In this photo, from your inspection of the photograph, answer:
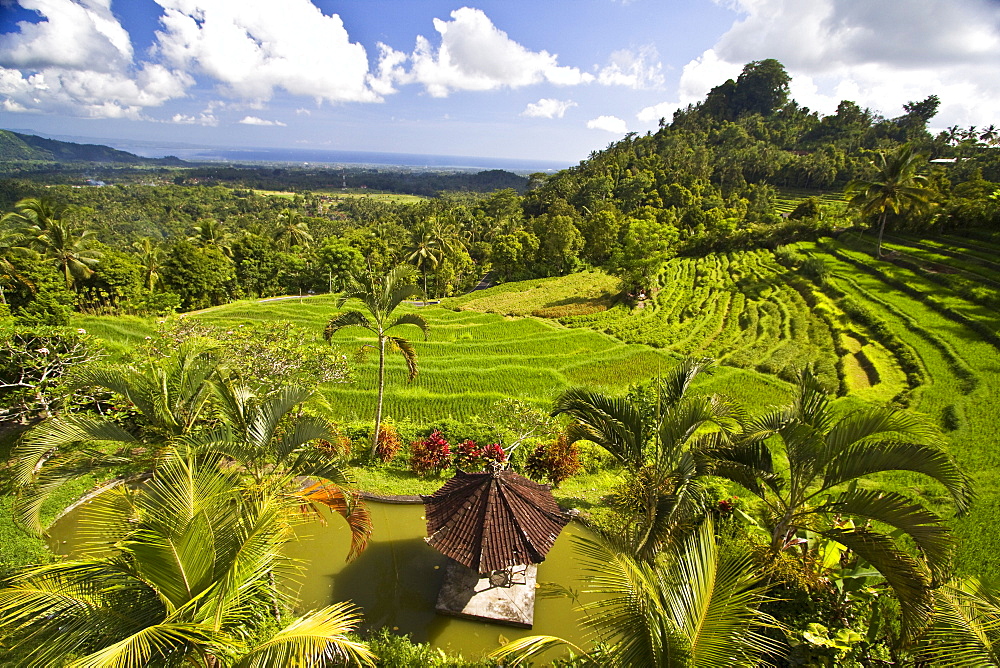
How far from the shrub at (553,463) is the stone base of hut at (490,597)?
303 centimetres

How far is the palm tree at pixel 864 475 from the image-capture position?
452 cm

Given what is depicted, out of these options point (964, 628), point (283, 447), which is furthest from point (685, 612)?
point (283, 447)

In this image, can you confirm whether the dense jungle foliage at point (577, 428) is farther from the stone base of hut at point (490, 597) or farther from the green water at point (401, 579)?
the stone base of hut at point (490, 597)

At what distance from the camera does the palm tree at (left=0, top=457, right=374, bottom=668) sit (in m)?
3.28

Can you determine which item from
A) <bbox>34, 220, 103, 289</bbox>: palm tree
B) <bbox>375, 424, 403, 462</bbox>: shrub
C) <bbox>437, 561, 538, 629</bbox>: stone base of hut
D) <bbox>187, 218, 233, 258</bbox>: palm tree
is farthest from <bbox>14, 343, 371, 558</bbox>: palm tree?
<bbox>187, 218, 233, 258</bbox>: palm tree

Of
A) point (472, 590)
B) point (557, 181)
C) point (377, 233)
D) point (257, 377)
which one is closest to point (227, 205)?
point (377, 233)

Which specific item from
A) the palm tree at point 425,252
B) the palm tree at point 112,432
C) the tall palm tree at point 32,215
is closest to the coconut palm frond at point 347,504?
the palm tree at point 112,432

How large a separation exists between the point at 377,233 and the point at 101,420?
5258 cm

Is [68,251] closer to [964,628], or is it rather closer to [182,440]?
[182,440]

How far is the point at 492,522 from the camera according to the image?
6.75 m

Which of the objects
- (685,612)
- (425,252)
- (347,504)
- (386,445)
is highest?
(685,612)

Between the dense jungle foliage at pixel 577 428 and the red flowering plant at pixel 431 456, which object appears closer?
the dense jungle foliage at pixel 577 428

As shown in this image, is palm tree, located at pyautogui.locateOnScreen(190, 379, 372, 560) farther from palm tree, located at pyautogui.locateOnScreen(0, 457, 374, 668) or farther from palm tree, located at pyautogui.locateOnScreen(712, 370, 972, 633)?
palm tree, located at pyautogui.locateOnScreen(712, 370, 972, 633)

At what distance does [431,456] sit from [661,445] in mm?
5878
